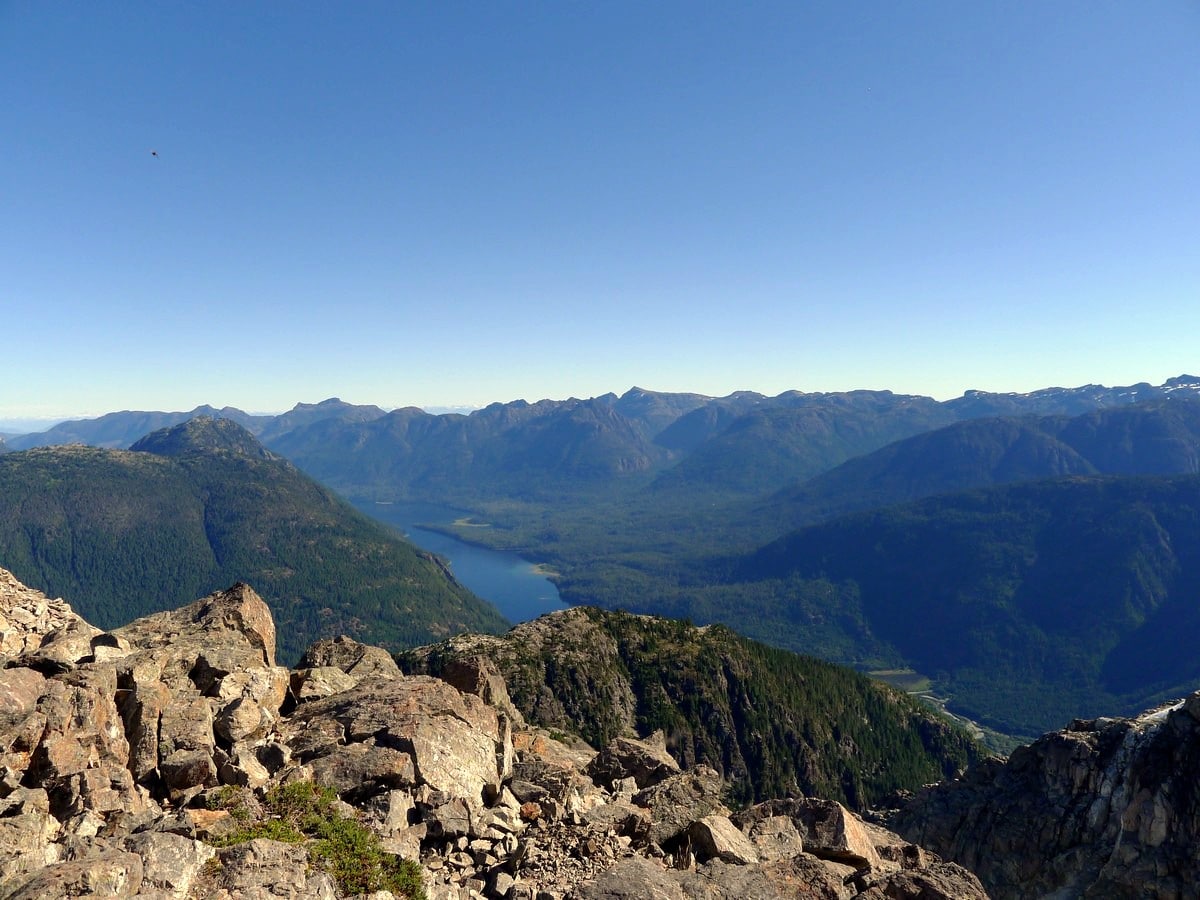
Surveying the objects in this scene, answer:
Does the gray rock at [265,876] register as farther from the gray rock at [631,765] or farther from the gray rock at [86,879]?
the gray rock at [631,765]

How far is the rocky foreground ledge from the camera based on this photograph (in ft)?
61.7

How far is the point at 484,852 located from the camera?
901 inches

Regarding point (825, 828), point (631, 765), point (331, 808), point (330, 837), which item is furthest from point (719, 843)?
point (331, 808)

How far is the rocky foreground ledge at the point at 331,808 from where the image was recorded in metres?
18.8

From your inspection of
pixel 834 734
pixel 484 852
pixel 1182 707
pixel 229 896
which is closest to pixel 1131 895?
pixel 1182 707

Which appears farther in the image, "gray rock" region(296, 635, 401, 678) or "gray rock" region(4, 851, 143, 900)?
"gray rock" region(296, 635, 401, 678)

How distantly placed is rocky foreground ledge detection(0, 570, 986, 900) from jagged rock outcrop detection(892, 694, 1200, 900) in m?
33.7

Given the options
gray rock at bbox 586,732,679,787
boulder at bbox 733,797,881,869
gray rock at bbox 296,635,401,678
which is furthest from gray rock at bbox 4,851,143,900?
gray rock at bbox 296,635,401,678

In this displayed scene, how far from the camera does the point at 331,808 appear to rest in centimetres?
2358

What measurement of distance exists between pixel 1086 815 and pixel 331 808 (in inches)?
2448

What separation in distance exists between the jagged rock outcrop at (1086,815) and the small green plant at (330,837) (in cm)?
5442

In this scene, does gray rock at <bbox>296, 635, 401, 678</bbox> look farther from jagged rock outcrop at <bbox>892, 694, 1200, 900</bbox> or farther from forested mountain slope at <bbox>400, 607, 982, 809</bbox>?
jagged rock outcrop at <bbox>892, 694, 1200, 900</bbox>

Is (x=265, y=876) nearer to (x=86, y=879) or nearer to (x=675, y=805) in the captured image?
(x=86, y=879)

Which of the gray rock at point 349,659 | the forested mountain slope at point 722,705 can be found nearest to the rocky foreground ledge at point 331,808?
the gray rock at point 349,659
